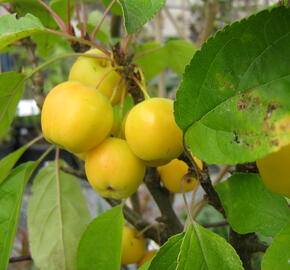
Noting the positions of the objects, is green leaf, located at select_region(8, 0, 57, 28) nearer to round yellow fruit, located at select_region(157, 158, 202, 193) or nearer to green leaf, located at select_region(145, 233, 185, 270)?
round yellow fruit, located at select_region(157, 158, 202, 193)

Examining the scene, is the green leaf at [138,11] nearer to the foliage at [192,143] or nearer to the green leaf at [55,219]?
the foliage at [192,143]

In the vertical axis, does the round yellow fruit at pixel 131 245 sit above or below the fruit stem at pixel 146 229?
below

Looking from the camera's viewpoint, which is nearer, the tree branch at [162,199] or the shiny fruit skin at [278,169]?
the shiny fruit skin at [278,169]

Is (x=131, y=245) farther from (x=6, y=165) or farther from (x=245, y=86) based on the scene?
(x=245, y=86)

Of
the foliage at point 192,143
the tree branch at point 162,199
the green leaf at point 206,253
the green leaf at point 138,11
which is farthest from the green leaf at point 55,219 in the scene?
the green leaf at point 138,11

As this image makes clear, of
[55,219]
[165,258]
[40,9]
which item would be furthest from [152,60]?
[165,258]

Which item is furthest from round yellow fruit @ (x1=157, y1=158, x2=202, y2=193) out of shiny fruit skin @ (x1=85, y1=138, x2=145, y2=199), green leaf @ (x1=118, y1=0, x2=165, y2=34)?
green leaf @ (x1=118, y1=0, x2=165, y2=34)

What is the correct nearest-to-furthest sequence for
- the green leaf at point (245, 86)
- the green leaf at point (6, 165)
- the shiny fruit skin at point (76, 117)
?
the green leaf at point (245, 86)
the shiny fruit skin at point (76, 117)
the green leaf at point (6, 165)

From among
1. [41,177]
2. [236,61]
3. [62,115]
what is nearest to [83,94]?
[62,115]
